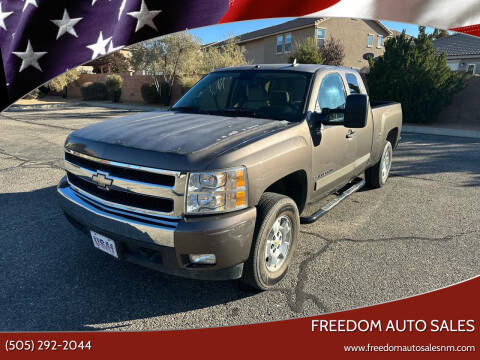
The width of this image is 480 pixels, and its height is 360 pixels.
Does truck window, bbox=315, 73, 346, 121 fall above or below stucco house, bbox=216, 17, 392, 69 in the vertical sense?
below

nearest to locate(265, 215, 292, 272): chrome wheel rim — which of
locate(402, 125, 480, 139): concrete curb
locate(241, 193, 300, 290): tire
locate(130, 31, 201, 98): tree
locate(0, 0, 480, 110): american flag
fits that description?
locate(241, 193, 300, 290): tire

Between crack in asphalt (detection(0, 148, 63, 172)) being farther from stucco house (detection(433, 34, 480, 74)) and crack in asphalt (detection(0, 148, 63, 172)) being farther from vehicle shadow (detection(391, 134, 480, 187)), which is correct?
stucco house (detection(433, 34, 480, 74))

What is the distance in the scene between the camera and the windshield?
11.6 feet

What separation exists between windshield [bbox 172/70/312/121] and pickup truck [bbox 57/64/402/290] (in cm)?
1

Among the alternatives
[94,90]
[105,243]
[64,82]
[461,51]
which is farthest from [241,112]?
[461,51]

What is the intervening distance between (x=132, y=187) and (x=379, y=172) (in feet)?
14.2

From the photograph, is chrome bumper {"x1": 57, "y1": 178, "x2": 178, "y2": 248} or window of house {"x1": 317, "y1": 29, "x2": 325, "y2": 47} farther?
window of house {"x1": 317, "y1": 29, "x2": 325, "y2": 47}

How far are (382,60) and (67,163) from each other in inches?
559

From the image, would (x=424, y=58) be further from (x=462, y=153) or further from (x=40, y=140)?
(x=40, y=140)

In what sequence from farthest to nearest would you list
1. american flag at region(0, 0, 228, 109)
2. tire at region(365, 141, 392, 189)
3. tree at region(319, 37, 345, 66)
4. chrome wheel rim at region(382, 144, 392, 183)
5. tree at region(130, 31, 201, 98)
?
tree at region(319, 37, 345, 66)
tree at region(130, 31, 201, 98)
chrome wheel rim at region(382, 144, 392, 183)
tire at region(365, 141, 392, 189)
american flag at region(0, 0, 228, 109)

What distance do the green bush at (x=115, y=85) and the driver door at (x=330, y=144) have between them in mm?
24870

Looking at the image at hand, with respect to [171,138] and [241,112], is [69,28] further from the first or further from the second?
[241,112]

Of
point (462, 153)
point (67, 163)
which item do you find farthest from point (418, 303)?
point (462, 153)

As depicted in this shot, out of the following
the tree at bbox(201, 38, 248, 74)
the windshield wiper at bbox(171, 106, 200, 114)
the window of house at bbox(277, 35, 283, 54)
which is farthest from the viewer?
the window of house at bbox(277, 35, 283, 54)
